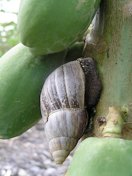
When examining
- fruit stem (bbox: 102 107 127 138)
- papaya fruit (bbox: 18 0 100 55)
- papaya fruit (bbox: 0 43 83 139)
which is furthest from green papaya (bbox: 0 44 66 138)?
fruit stem (bbox: 102 107 127 138)

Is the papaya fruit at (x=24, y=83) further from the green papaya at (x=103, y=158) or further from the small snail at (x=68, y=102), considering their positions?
the green papaya at (x=103, y=158)

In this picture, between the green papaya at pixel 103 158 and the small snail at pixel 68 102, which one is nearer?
the green papaya at pixel 103 158

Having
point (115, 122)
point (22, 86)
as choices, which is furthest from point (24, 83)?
point (115, 122)

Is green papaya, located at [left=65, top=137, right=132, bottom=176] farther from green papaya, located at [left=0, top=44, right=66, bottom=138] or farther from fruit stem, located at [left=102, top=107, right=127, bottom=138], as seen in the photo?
green papaya, located at [left=0, top=44, right=66, bottom=138]

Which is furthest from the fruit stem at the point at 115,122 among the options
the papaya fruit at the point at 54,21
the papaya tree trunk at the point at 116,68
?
the papaya fruit at the point at 54,21

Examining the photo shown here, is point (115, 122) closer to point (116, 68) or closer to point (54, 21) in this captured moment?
point (116, 68)

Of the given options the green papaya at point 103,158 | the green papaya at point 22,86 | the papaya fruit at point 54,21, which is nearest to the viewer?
the green papaya at point 103,158
